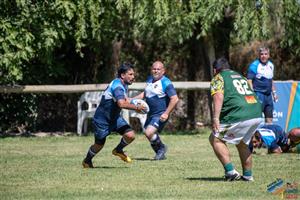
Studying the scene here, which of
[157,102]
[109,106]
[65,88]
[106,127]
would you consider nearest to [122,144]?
[106,127]

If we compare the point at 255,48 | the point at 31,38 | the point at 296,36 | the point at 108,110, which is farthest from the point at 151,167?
the point at 255,48

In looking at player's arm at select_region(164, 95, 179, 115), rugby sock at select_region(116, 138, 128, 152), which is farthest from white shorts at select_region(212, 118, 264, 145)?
player's arm at select_region(164, 95, 179, 115)

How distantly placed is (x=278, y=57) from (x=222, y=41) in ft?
7.62

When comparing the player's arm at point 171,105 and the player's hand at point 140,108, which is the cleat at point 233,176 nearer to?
the player's hand at point 140,108

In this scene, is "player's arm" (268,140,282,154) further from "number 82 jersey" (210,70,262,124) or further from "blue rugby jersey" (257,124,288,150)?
"number 82 jersey" (210,70,262,124)

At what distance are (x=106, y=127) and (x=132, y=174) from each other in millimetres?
1347

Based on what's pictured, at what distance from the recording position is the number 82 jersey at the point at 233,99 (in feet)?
35.6

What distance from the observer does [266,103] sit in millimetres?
17219

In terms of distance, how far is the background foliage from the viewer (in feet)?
68.5

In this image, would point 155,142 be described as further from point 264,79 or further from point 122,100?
point 264,79

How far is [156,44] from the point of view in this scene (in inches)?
971

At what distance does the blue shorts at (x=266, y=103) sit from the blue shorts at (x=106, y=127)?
179 inches

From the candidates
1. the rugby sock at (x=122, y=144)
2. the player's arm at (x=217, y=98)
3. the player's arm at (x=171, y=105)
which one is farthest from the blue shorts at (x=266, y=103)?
the player's arm at (x=217, y=98)

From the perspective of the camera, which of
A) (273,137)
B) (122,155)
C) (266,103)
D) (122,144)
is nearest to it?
(122,144)
